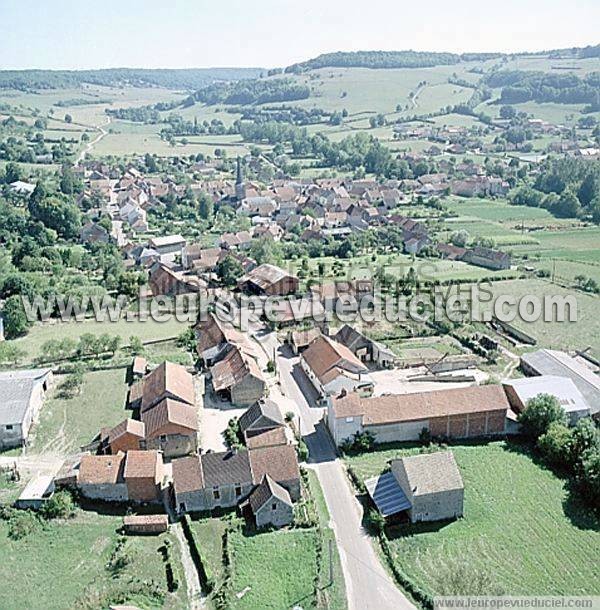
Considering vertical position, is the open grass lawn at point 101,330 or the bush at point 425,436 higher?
the bush at point 425,436

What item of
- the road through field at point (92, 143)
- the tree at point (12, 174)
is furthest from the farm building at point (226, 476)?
the road through field at point (92, 143)

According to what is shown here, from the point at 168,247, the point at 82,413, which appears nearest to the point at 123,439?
the point at 82,413

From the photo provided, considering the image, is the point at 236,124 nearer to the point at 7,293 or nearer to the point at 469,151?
the point at 469,151

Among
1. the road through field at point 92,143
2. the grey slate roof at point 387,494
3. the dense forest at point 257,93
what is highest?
the dense forest at point 257,93

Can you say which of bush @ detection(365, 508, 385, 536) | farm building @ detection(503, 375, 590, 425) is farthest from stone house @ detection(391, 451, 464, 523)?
farm building @ detection(503, 375, 590, 425)

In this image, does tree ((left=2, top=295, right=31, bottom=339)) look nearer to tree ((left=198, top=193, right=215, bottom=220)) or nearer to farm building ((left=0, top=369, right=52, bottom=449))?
farm building ((left=0, top=369, right=52, bottom=449))

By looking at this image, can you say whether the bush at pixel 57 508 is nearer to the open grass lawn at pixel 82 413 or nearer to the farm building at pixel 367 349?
the open grass lawn at pixel 82 413

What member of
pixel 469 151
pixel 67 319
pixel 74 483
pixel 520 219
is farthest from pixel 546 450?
pixel 469 151
